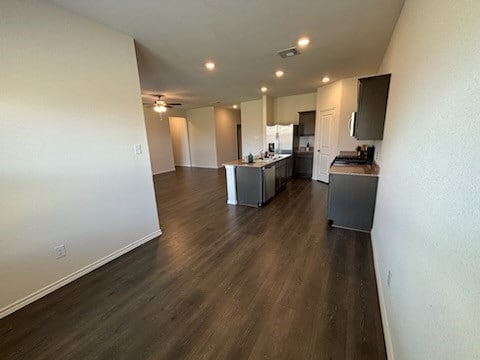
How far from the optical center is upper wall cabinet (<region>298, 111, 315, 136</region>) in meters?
6.24

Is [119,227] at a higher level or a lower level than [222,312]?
higher

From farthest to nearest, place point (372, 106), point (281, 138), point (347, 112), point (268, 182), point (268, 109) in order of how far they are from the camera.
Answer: point (268, 109), point (281, 138), point (347, 112), point (268, 182), point (372, 106)

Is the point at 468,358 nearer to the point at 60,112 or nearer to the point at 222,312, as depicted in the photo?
the point at 222,312

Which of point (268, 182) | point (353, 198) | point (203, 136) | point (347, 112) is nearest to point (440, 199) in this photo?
point (353, 198)

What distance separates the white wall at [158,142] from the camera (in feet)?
25.3

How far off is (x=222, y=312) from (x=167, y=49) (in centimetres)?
336

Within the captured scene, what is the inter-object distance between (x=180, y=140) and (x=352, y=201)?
27.7 ft

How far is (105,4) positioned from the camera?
6.14ft

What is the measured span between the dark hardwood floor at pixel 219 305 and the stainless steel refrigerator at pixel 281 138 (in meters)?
3.79

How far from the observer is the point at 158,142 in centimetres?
808

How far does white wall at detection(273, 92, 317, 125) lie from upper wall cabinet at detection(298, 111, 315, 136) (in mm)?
255

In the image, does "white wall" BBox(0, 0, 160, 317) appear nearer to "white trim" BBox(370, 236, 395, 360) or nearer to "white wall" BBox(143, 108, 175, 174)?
"white trim" BBox(370, 236, 395, 360)

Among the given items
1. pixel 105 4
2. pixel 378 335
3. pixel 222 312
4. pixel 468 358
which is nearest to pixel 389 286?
pixel 378 335

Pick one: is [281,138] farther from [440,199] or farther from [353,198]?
[440,199]
